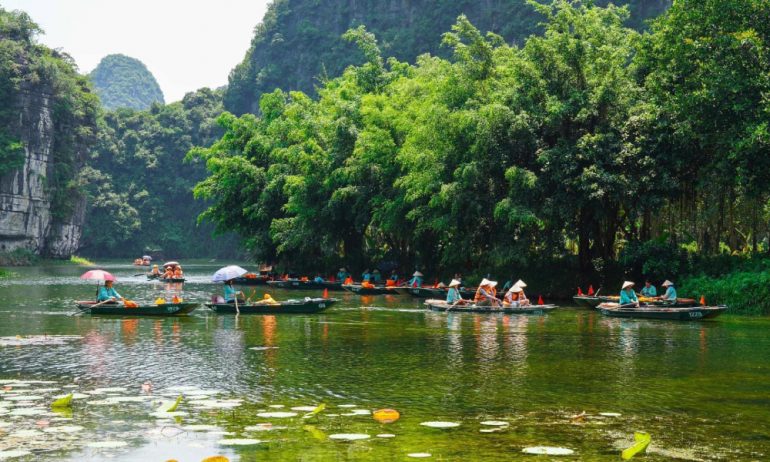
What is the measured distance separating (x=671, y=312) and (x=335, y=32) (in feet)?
376

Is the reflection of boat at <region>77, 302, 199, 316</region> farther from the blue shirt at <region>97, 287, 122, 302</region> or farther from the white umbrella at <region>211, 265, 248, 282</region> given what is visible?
the white umbrella at <region>211, 265, 248, 282</region>

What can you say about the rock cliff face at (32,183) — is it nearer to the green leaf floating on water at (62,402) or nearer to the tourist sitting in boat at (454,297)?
the tourist sitting in boat at (454,297)

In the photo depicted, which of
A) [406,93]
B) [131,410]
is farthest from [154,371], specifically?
[406,93]

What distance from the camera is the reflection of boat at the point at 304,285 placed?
1666 inches

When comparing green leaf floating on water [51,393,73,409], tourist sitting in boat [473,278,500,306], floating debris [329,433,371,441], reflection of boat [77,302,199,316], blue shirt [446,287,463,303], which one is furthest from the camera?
blue shirt [446,287,463,303]

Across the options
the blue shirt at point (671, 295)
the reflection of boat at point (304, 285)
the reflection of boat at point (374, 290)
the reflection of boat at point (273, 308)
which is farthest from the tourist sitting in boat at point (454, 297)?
the reflection of boat at point (304, 285)

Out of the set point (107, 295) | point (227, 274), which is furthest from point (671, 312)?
point (107, 295)

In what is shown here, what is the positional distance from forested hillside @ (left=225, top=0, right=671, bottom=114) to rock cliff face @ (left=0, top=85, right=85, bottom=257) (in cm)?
4245

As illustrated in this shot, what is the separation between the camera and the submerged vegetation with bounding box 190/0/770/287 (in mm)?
27922

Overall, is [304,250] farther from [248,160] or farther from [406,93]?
[406,93]

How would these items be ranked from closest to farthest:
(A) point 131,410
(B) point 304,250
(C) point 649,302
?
(A) point 131,410 < (C) point 649,302 < (B) point 304,250

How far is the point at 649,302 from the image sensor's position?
26.9 meters

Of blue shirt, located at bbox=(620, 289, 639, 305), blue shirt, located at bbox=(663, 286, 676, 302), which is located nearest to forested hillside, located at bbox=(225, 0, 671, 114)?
blue shirt, located at bbox=(663, 286, 676, 302)

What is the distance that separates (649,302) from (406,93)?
19.1 m
